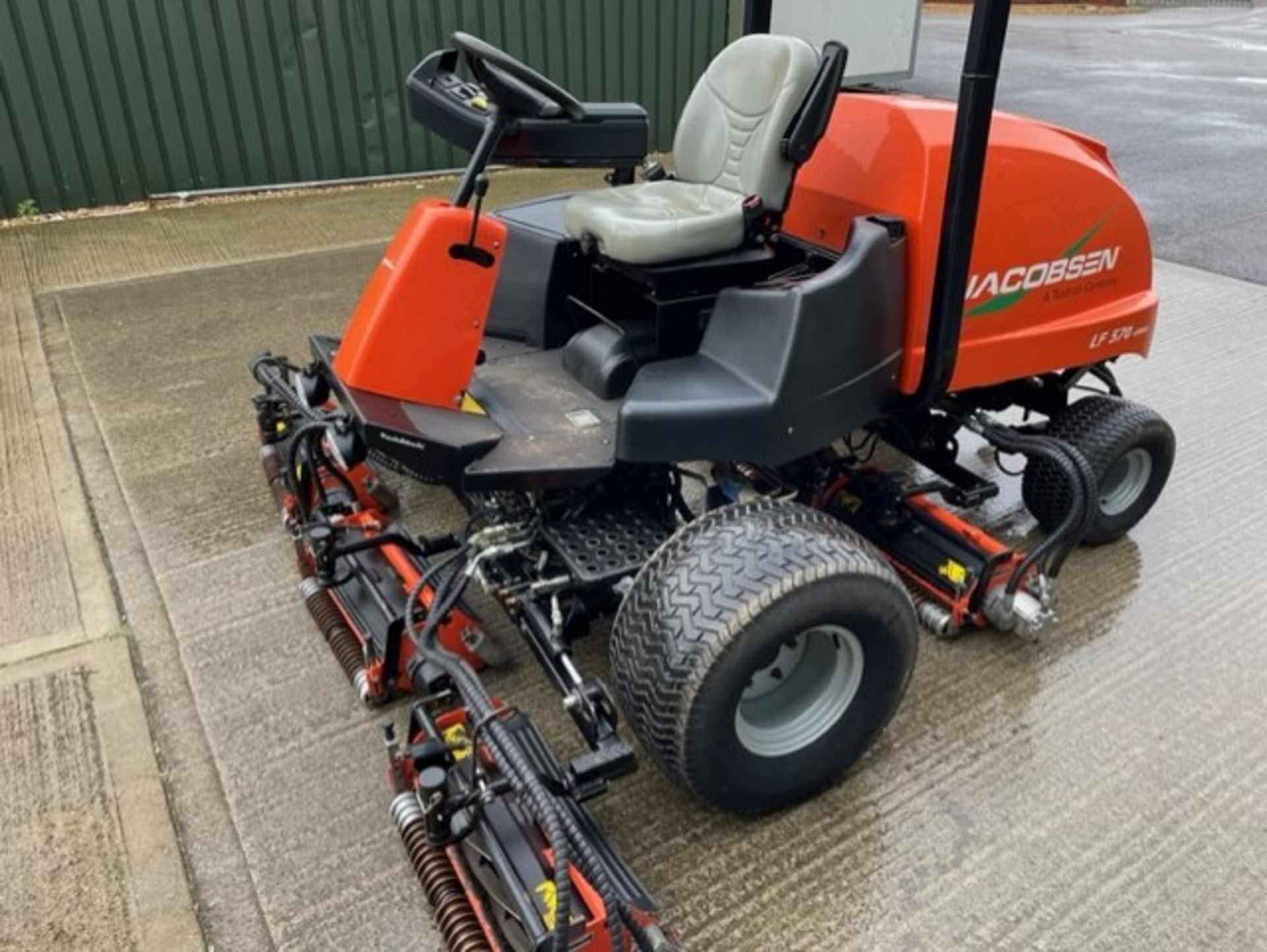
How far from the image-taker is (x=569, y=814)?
1.78m

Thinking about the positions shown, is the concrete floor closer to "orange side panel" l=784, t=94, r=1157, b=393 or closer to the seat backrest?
"orange side panel" l=784, t=94, r=1157, b=393

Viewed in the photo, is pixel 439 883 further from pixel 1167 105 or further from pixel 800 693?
pixel 1167 105

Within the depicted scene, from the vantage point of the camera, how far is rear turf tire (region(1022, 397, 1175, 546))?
2.81 meters

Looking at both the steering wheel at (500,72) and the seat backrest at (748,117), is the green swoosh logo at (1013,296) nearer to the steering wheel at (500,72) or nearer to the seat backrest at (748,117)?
the seat backrest at (748,117)

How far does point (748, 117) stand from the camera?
8.62 feet

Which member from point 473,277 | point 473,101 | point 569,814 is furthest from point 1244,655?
point 473,101

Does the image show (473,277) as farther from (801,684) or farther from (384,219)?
(384,219)

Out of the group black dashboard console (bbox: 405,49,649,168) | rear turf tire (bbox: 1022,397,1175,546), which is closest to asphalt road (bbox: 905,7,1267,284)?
rear turf tire (bbox: 1022,397,1175,546)

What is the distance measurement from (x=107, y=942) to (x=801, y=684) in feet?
4.50

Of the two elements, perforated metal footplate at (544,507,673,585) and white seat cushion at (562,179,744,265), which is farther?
white seat cushion at (562,179,744,265)

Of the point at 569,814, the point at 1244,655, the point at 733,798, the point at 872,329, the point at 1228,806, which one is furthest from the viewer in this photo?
the point at 1244,655

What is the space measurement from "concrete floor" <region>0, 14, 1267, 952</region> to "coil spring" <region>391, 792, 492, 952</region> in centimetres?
13

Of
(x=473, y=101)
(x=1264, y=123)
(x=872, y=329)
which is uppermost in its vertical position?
(x=473, y=101)

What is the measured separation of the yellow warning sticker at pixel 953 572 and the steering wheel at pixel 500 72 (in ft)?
4.64
